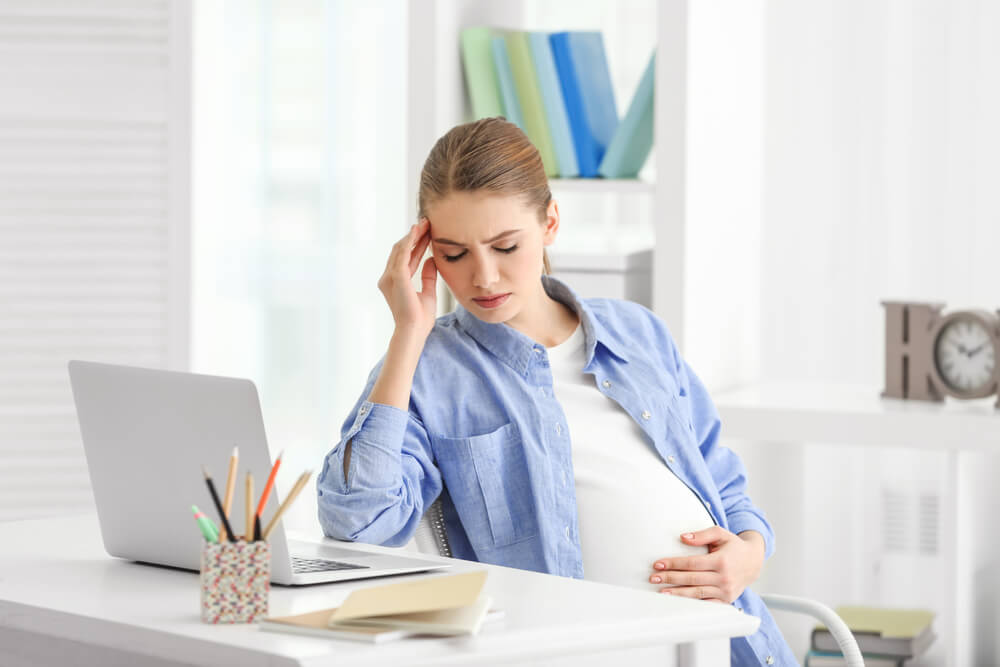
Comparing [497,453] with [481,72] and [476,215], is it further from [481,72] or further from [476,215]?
[481,72]

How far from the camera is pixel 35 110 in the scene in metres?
3.04

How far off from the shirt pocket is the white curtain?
1891 mm

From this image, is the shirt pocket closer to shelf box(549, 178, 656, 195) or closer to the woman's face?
the woman's face

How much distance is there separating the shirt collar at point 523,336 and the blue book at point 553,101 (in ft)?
3.10

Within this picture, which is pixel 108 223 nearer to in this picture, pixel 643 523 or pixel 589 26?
pixel 589 26

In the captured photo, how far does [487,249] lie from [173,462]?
0.49m

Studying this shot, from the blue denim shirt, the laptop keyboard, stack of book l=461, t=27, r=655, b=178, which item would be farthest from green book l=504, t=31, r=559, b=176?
the laptop keyboard

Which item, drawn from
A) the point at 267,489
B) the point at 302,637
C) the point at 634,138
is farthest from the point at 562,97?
the point at 302,637

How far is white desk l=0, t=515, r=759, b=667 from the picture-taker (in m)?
1.05

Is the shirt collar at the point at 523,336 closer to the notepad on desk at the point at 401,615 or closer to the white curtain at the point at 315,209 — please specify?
the notepad on desk at the point at 401,615

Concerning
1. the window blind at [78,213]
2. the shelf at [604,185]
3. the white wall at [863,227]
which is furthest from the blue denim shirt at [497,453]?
the window blind at [78,213]

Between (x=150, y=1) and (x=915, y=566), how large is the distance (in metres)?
2.19

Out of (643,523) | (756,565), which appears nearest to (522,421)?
(643,523)

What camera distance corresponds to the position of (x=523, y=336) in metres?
1.69
